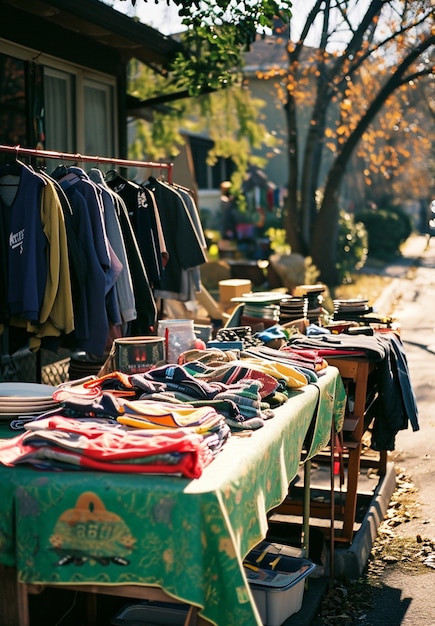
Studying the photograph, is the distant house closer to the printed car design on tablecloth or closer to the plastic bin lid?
the plastic bin lid

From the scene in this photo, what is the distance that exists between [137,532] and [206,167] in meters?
28.2

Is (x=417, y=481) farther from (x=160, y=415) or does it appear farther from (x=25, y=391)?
(x=160, y=415)

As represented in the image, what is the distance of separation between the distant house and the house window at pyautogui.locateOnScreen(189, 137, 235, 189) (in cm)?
1861

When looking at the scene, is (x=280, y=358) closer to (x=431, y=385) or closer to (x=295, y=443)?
→ (x=295, y=443)

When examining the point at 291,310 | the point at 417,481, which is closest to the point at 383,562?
the point at 417,481

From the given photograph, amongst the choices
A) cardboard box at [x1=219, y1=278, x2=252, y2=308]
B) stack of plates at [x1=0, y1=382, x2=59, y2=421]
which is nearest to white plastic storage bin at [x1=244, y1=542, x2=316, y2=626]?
stack of plates at [x1=0, y1=382, x2=59, y2=421]

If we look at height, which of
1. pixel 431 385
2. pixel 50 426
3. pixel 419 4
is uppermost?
pixel 419 4

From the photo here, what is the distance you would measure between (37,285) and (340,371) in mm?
1958

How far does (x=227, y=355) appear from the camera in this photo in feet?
14.3

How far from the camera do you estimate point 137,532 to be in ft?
8.99

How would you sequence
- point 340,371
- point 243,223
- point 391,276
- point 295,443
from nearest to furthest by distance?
point 295,443 → point 340,371 → point 391,276 → point 243,223

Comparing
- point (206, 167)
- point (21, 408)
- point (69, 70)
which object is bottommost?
point (21, 408)

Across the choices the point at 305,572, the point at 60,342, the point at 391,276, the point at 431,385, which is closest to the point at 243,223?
the point at 391,276

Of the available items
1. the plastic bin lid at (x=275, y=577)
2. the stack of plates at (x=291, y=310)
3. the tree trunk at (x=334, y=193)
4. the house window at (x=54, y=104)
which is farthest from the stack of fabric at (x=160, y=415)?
the tree trunk at (x=334, y=193)
